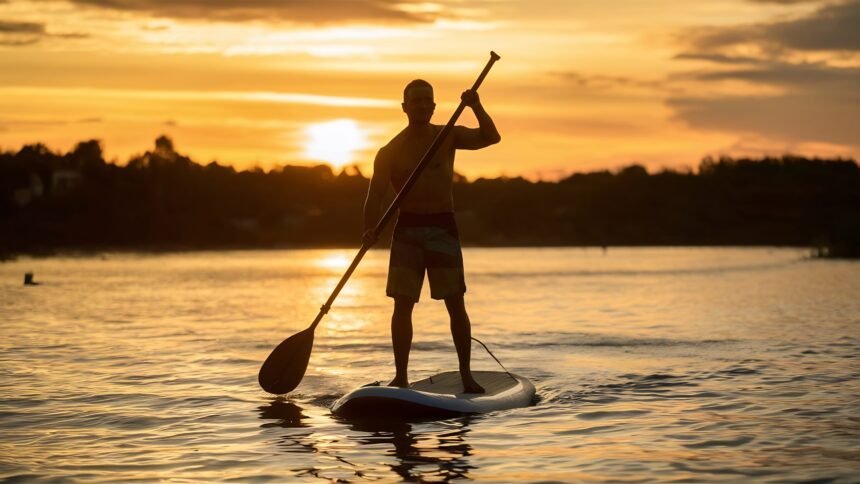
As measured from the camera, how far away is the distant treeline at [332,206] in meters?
142

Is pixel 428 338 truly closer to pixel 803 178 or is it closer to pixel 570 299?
pixel 570 299

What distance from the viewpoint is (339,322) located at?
27.5 m

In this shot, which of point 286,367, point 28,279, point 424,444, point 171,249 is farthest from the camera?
point 171,249

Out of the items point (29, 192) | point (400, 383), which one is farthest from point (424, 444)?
point (29, 192)

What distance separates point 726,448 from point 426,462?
2.10 meters

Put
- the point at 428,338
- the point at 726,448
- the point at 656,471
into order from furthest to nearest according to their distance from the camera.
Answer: the point at 428,338, the point at 726,448, the point at 656,471

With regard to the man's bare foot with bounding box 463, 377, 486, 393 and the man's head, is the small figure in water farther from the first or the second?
the man's head

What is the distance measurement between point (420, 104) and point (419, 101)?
0.08 ft

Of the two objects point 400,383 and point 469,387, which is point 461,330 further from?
point 400,383

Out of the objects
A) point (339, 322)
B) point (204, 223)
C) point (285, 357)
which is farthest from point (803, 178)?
point (285, 357)

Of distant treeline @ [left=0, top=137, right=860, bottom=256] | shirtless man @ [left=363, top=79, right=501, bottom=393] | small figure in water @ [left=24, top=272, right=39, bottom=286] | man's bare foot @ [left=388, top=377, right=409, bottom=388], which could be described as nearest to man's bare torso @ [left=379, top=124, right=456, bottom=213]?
shirtless man @ [left=363, top=79, right=501, bottom=393]

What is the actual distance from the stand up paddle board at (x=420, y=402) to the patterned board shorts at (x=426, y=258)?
79cm

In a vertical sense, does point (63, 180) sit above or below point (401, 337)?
above

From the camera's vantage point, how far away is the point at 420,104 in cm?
973
